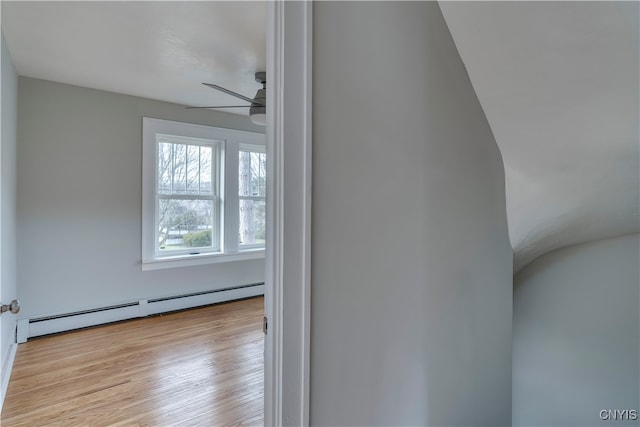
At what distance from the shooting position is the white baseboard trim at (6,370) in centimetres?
214

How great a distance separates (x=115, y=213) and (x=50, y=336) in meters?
1.26

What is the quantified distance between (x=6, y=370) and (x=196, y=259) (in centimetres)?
189

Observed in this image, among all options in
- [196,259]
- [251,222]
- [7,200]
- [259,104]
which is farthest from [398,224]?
[251,222]

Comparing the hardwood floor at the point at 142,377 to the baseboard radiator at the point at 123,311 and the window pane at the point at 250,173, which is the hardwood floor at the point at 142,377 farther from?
the window pane at the point at 250,173

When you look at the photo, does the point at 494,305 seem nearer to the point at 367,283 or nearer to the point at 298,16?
the point at 367,283

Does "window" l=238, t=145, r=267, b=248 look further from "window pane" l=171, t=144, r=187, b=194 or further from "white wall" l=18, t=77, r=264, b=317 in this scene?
"white wall" l=18, t=77, r=264, b=317

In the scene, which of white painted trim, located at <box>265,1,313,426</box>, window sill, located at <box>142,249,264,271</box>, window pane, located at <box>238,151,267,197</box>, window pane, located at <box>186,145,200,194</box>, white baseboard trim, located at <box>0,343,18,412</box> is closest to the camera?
white painted trim, located at <box>265,1,313,426</box>

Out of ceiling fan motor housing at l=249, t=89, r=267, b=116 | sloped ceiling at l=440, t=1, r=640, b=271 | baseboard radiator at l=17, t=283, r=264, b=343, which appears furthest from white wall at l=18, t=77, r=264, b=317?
sloped ceiling at l=440, t=1, r=640, b=271

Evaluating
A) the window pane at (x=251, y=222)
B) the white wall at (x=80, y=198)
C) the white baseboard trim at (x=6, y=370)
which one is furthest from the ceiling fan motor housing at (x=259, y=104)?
the white baseboard trim at (x=6, y=370)

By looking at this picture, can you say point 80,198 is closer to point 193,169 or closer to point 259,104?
point 193,169

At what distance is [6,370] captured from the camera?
237 cm

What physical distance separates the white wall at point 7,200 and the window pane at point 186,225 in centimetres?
130

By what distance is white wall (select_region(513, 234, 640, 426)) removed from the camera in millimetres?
2252

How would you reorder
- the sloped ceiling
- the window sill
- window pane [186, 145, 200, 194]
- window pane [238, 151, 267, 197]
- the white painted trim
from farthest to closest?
window pane [238, 151, 267, 197], window pane [186, 145, 200, 194], the window sill, the sloped ceiling, the white painted trim
